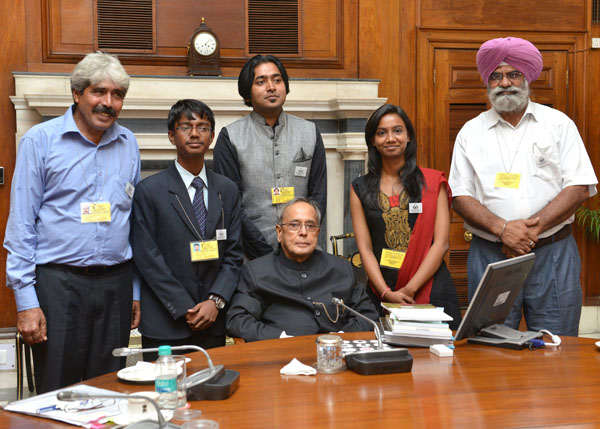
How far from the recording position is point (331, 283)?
284 centimetres

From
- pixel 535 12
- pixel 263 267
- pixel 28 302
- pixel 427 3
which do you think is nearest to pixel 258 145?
pixel 263 267

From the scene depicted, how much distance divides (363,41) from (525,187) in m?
2.11

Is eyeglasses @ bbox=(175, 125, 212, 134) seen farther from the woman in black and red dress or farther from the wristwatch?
the woman in black and red dress

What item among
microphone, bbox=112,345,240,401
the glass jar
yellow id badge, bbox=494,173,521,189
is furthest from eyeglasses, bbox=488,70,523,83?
microphone, bbox=112,345,240,401

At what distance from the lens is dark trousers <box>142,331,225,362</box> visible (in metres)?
2.77

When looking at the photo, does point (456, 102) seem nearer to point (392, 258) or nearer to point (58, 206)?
point (392, 258)

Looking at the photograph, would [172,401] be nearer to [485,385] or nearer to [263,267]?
[485,385]

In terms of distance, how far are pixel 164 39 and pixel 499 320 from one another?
10.3ft

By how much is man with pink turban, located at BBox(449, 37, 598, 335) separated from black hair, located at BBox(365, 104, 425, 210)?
0.91 ft

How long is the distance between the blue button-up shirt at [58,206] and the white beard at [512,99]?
6.19ft

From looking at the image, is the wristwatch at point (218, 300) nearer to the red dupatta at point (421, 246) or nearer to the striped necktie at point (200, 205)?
the striped necktie at point (200, 205)

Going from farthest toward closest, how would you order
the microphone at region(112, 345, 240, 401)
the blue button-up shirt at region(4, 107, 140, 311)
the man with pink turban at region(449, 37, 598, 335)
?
the man with pink turban at region(449, 37, 598, 335), the blue button-up shirt at region(4, 107, 140, 311), the microphone at region(112, 345, 240, 401)

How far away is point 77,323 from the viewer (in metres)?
2.58

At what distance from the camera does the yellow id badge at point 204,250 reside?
9.13 ft
